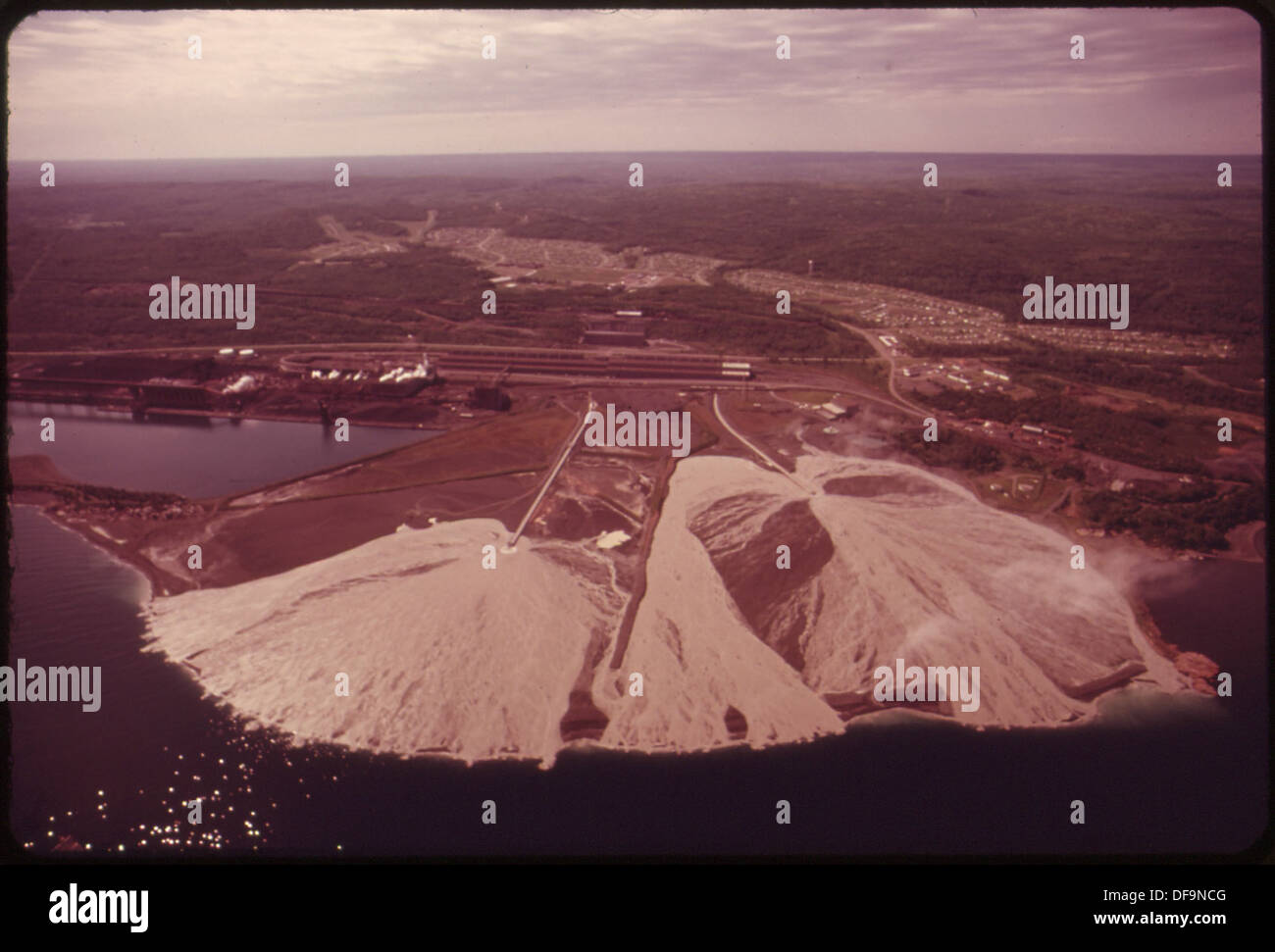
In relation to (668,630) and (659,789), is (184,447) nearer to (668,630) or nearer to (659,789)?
(668,630)

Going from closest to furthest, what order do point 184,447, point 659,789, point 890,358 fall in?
1. point 659,789
2. point 184,447
3. point 890,358

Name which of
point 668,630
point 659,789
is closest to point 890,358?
point 668,630

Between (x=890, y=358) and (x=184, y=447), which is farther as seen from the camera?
(x=890, y=358)

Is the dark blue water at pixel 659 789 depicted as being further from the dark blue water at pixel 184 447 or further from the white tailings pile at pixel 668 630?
the dark blue water at pixel 184 447

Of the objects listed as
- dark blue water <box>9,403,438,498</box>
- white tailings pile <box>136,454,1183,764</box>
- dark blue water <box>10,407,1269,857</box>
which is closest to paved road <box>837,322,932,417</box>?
white tailings pile <box>136,454,1183,764</box>

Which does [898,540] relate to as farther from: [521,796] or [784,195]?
[784,195]

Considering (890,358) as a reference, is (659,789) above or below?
below

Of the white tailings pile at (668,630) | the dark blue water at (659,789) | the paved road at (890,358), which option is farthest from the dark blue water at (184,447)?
the paved road at (890,358)

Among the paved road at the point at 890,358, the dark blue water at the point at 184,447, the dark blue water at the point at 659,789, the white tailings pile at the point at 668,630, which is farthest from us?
the paved road at the point at 890,358

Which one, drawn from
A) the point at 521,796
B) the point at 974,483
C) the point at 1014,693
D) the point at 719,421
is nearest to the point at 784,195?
the point at 719,421
